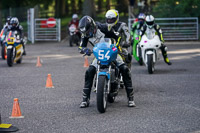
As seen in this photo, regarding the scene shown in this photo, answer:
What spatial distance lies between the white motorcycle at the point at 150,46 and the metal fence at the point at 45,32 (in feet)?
60.6

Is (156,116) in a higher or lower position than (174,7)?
lower

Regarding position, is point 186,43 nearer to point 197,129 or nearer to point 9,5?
point 197,129

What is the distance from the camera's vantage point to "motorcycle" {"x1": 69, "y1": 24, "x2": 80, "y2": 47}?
30203mm

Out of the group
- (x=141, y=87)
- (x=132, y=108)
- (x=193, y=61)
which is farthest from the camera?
(x=193, y=61)

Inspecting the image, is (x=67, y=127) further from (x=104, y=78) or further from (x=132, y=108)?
(x=132, y=108)

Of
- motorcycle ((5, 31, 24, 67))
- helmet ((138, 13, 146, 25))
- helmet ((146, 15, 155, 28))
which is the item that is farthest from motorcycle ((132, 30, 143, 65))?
→ motorcycle ((5, 31, 24, 67))

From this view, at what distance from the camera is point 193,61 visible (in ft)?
65.7

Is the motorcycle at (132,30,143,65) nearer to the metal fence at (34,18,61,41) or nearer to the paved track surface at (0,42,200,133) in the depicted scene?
the paved track surface at (0,42,200,133)

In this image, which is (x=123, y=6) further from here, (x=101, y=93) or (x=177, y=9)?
(x=101, y=93)

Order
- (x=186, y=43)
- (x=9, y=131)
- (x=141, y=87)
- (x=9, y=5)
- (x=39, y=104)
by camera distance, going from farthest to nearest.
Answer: (x=9, y=5) < (x=186, y=43) < (x=141, y=87) < (x=39, y=104) < (x=9, y=131)

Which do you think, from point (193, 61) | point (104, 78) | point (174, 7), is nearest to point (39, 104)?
point (104, 78)

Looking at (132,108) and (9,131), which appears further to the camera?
(132,108)

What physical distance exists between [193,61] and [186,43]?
10999mm

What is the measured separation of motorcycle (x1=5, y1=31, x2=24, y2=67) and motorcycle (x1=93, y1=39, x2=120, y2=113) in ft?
31.1
